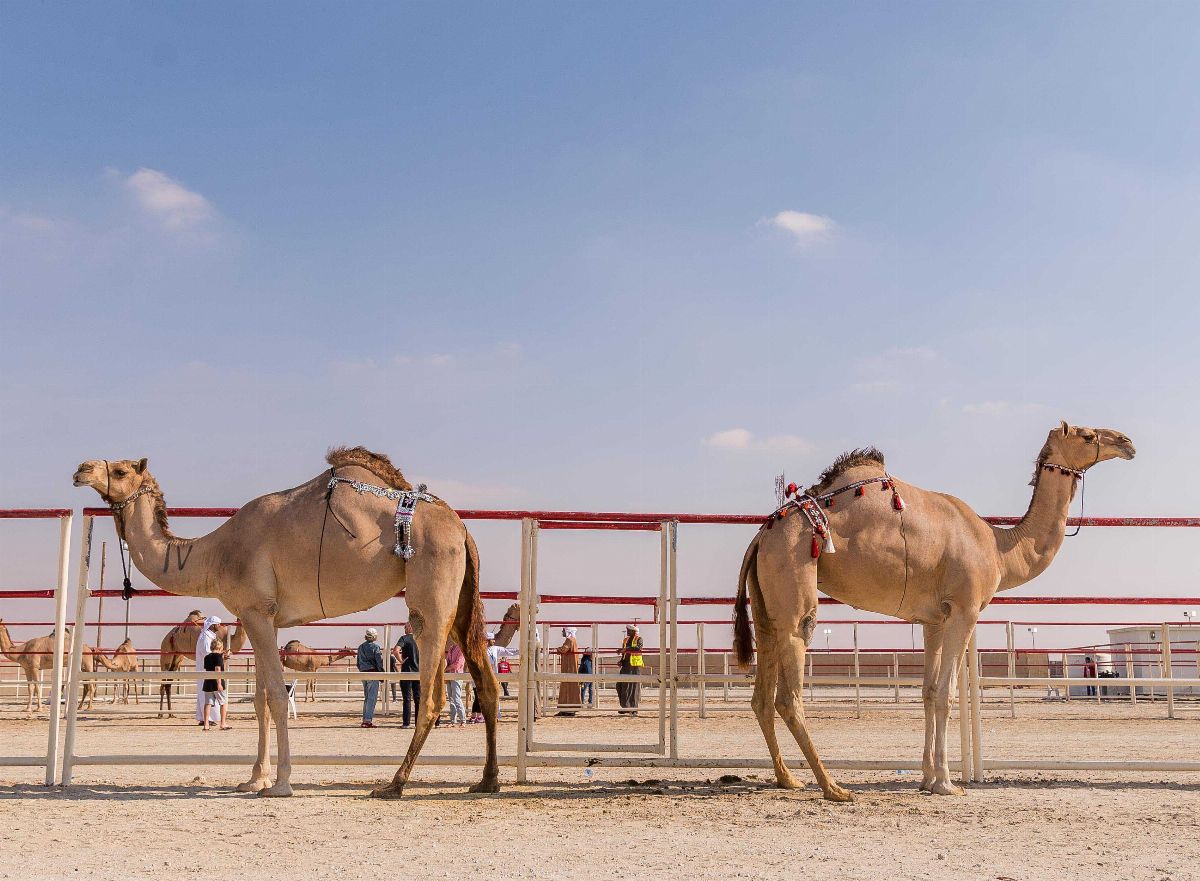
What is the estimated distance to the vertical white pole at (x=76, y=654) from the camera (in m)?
8.19

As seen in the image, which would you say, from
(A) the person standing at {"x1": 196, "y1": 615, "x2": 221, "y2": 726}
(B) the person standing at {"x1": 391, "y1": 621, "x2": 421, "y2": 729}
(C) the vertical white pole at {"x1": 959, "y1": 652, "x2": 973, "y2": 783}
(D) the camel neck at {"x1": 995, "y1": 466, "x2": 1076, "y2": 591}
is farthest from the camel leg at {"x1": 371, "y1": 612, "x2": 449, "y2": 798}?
(A) the person standing at {"x1": 196, "y1": 615, "x2": 221, "y2": 726}

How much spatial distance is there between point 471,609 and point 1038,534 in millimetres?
4441

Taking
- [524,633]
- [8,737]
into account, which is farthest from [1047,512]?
[8,737]

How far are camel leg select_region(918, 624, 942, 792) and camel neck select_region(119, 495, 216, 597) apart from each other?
5.26m

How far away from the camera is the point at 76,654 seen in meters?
8.33

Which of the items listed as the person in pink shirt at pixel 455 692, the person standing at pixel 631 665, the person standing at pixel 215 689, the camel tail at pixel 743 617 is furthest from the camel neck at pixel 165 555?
the person standing at pixel 631 665

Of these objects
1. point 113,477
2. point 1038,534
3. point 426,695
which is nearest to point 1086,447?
point 1038,534

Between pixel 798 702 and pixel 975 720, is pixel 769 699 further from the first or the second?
pixel 975 720

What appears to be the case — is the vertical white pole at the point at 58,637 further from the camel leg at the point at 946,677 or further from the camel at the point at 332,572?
the camel leg at the point at 946,677

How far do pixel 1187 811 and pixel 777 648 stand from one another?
2.83m

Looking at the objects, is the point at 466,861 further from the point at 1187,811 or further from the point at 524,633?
the point at 1187,811

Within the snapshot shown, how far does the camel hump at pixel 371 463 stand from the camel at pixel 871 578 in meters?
2.65

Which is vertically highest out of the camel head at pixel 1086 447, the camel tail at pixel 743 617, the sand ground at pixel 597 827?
the camel head at pixel 1086 447

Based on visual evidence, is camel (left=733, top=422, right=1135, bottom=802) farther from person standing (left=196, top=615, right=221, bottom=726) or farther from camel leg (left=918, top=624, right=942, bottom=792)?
person standing (left=196, top=615, right=221, bottom=726)
